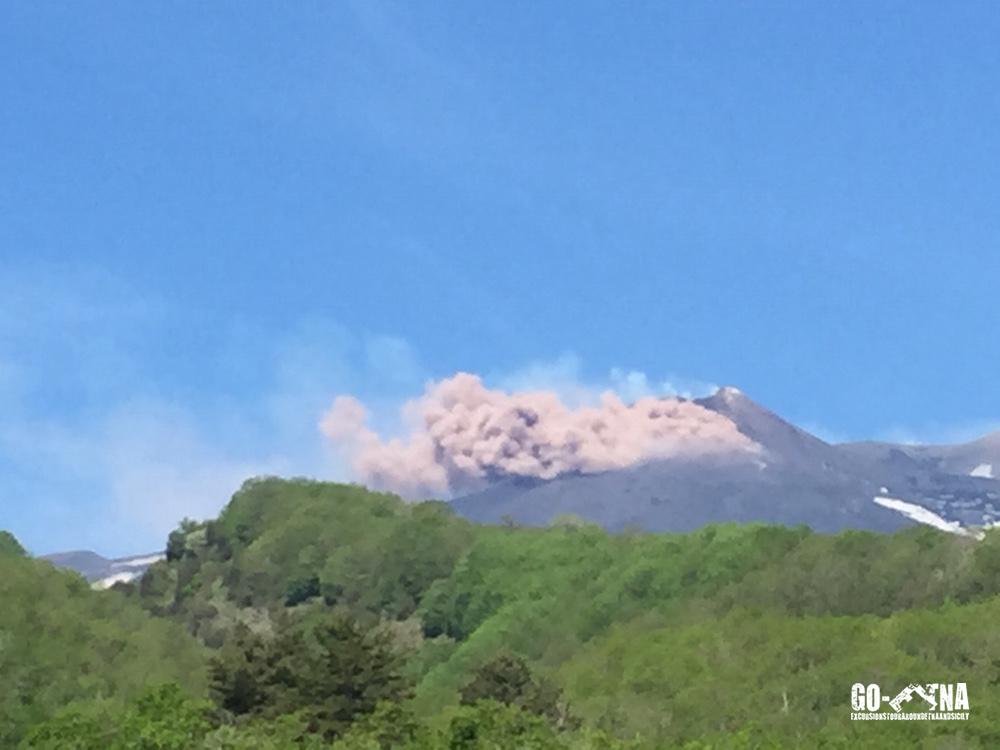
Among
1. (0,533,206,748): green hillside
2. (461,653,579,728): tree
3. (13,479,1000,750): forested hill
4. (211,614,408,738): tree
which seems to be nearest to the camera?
(13,479,1000,750): forested hill

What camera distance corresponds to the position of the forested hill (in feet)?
193

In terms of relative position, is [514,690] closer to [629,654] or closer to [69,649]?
[69,649]

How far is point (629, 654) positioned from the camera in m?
114

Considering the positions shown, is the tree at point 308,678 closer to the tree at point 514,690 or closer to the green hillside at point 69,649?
the tree at point 514,690

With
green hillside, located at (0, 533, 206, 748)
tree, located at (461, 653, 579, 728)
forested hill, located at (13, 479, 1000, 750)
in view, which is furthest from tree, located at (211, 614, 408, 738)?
green hillside, located at (0, 533, 206, 748)

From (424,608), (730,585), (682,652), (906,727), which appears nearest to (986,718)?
(906,727)

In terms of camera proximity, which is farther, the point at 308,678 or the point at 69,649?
the point at 69,649

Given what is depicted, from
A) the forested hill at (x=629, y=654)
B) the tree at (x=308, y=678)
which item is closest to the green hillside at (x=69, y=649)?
the forested hill at (x=629, y=654)

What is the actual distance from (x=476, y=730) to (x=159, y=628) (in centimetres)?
8277

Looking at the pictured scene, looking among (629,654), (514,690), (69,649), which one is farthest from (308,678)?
(629,654)

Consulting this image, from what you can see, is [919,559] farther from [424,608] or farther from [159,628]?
[424,608]

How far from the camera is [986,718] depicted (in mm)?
71875

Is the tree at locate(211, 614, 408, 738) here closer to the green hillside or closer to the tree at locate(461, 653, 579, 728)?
the tree at locate(461, 653, 579, 728)

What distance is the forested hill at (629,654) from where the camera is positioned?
58719 millimetres
